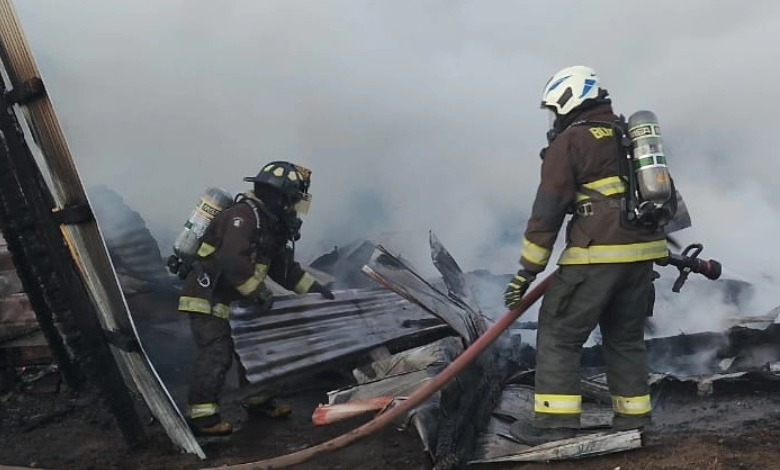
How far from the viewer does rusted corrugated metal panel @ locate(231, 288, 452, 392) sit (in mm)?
5039

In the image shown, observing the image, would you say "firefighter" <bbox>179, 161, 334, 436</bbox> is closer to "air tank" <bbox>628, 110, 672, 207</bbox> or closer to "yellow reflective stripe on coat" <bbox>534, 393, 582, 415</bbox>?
"yellow reflective stripe on coat" <bbox>534, 393, 582, 415</bbox>

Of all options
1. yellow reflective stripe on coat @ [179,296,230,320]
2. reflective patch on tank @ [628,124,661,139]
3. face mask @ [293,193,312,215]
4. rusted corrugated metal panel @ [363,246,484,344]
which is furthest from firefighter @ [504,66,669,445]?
yellow reflective stripe on coat @ [179,296,230,320]

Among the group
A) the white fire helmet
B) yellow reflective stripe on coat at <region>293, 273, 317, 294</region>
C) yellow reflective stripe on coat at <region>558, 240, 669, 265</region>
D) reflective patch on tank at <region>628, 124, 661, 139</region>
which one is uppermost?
the white fire helmet

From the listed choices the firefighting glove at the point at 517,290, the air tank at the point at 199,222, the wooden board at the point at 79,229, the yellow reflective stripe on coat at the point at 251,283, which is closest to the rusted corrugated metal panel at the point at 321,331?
the yellow reflective stripe on coat at the point at 251,283

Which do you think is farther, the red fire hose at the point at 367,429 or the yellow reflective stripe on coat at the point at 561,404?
the yellow reflective stripe on coat at the point at 561,404

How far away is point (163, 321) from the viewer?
6.23 m

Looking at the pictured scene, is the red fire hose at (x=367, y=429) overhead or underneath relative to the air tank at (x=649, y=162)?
underneath

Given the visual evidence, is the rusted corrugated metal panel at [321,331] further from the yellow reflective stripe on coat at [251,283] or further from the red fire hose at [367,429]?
the red fire hose at [367,429]

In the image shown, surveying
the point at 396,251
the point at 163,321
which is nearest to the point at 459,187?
the point at 396,251

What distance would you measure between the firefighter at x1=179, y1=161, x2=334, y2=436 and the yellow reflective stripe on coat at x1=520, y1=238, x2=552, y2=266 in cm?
172

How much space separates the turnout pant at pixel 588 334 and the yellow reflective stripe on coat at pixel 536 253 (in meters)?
0.13

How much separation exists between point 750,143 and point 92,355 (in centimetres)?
642

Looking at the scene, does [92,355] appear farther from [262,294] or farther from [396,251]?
[396,251]

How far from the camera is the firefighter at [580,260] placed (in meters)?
3.64
